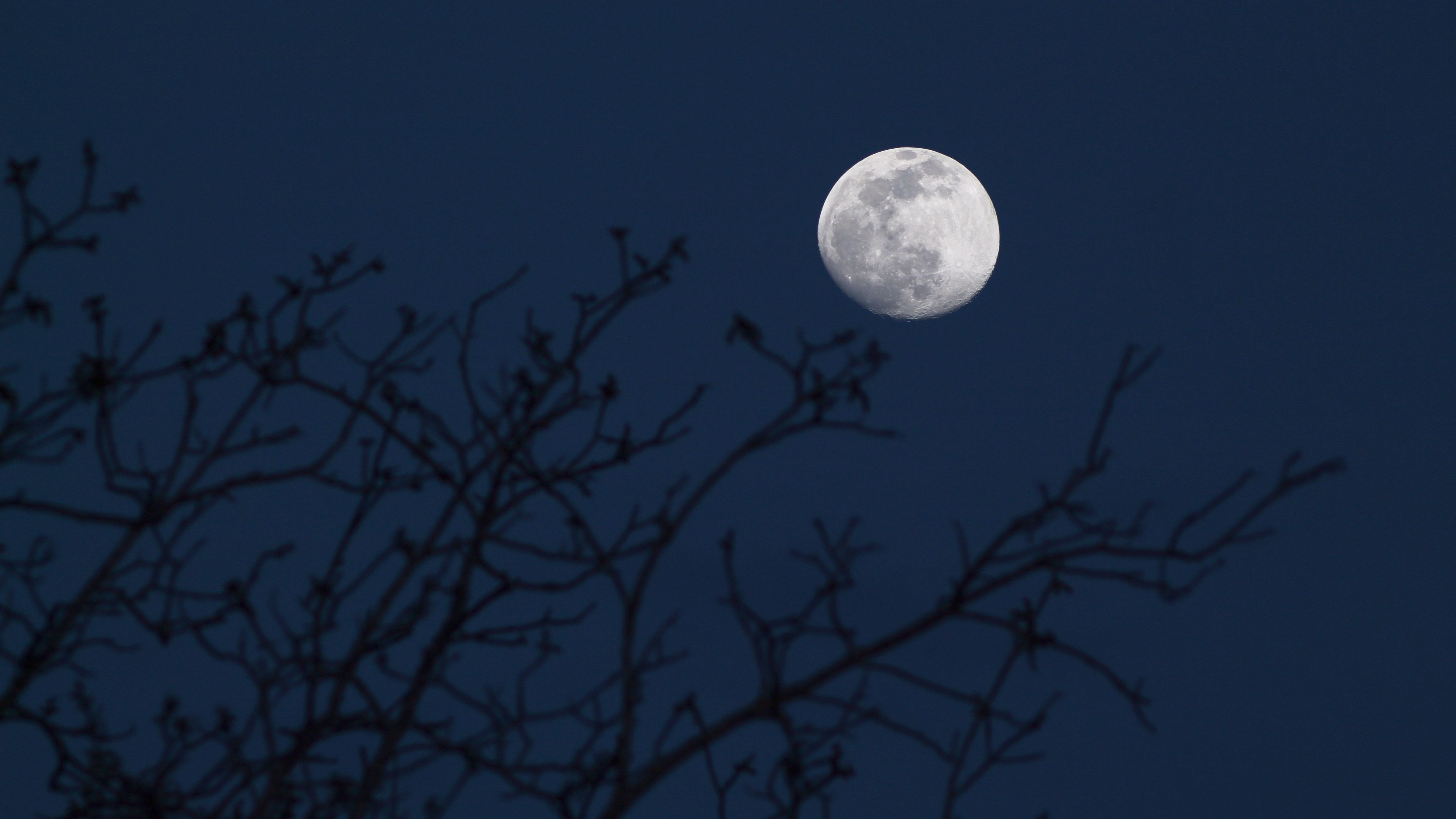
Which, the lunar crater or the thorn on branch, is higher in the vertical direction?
the lunar crater

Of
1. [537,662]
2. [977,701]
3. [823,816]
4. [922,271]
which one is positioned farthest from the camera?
[922,271]

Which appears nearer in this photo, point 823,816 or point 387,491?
point 387,491

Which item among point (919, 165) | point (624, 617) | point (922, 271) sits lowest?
point (624, 617)

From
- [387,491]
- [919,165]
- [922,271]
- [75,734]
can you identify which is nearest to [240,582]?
[387,491]

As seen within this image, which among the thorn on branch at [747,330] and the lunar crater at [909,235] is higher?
the lunar crater at [909,235]

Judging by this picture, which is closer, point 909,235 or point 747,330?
point 747,330

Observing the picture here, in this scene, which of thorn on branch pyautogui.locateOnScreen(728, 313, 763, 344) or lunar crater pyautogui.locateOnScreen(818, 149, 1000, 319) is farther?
lunar crater pyautogui.locateOnScreen(818, 149, 1000, 319)

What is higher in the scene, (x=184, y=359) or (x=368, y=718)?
(x=184, y=359)

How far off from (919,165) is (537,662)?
51.1 ft

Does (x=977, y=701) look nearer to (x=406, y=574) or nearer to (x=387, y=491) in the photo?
(x=406, y=574)

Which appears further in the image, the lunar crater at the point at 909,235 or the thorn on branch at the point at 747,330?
the lunar crater at the point at 909,235

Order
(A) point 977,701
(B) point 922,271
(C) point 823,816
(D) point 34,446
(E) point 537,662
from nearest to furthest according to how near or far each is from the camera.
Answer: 1. (A) point 977,701
2. (D) point 34,446
3. (E) point 537,662
4. (C) point 823,816
5. (B) point 922,271

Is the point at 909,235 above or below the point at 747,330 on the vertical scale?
above

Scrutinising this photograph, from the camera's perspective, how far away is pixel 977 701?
3.41 meters
